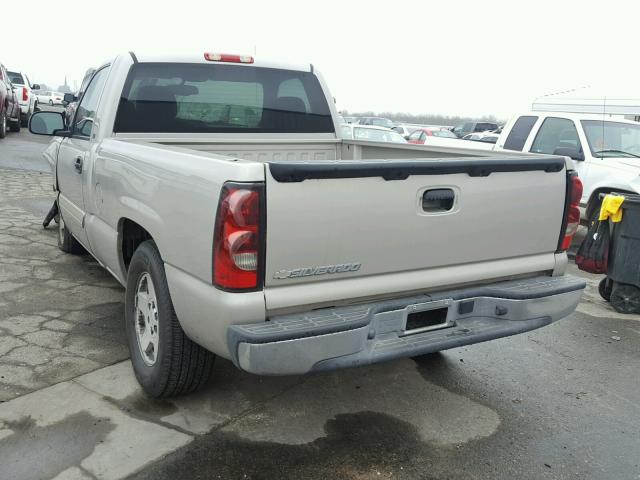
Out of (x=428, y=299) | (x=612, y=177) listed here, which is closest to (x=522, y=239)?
(x=428, y=299)

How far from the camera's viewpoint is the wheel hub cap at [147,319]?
10.7 ft

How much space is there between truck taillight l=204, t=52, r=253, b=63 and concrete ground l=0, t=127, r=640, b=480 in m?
2.05

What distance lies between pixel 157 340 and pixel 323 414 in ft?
3.24

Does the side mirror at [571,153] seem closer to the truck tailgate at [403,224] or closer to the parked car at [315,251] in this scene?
the parked car at [315,251]

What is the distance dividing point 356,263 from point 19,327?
2.76 m

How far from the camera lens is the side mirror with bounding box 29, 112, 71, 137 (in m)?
5.03

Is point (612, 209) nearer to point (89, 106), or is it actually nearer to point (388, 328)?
point (388, 328)

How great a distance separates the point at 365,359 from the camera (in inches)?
108

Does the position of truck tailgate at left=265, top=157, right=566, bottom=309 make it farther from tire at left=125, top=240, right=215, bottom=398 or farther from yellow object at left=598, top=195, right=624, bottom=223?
yellow object at left=598, top=195, right=624, bottom=223

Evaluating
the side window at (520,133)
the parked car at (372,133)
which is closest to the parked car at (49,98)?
the parked car at (372,133)

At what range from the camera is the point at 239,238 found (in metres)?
2.50

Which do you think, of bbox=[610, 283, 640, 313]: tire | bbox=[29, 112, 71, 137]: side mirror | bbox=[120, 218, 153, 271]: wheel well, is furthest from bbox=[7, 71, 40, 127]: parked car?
bbox=[610, 283, 640, 313]: tire

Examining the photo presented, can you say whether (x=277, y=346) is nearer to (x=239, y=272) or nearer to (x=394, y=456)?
(x=239, y=272)

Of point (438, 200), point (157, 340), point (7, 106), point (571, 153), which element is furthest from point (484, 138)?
point (157, 340)
